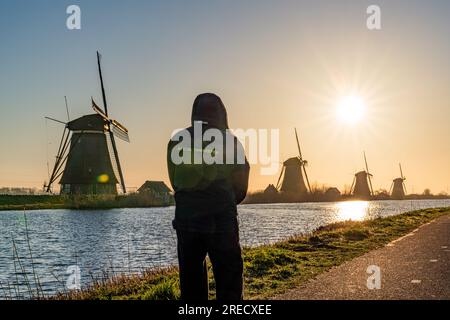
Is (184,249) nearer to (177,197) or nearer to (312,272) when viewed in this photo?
(177,197)

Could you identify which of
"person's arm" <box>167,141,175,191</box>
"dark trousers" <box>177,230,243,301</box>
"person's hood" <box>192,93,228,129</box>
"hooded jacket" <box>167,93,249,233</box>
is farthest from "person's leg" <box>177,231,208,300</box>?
"person's hood" <box>192,93,228,129</box>

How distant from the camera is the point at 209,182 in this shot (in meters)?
4.40

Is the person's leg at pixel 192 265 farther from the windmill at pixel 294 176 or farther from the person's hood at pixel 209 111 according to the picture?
the windmill at pixel 294 176

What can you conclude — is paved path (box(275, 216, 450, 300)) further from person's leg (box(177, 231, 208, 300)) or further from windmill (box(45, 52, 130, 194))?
windmill (box(45, 52, 130, 194))

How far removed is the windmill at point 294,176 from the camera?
10094cm

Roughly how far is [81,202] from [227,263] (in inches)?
2256

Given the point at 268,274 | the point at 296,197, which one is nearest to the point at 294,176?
the point at 296,197

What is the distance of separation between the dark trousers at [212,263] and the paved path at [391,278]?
2.47 m

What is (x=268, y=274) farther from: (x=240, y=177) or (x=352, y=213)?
(x=352, y=213)

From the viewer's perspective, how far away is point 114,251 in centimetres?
2128

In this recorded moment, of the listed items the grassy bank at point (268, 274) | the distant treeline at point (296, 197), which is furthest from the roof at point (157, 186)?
the grassy bank at point (268, 274)

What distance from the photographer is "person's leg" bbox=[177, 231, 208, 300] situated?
4.48 metres

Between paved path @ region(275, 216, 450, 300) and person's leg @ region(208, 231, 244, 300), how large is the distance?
97.5 inches
